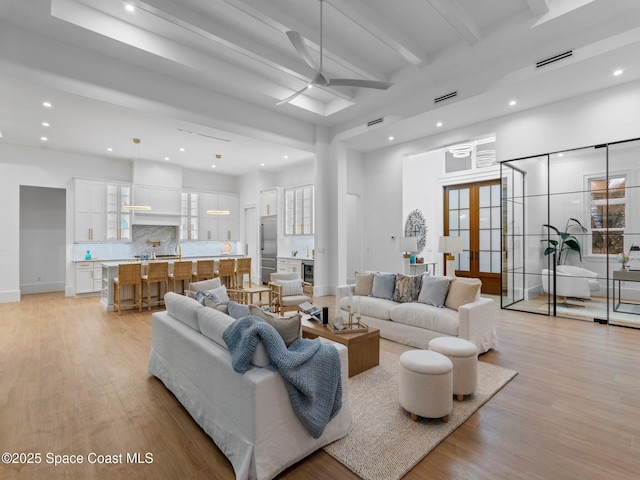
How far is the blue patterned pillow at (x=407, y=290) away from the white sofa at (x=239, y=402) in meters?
2.45

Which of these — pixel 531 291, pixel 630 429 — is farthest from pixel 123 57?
pixel 531 291

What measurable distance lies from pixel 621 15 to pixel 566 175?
236 cm

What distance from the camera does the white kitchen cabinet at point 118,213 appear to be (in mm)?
8641

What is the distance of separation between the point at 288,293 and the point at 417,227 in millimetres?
4405

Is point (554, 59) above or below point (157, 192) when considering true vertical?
above

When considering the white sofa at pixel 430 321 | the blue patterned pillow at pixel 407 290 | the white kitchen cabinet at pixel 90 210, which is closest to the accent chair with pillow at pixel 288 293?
the white sofa at pixel 430 321

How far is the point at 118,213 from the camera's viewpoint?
28.9 ft

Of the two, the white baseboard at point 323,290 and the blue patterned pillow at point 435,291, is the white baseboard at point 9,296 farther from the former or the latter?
the blue patterned pillow at point 435,291

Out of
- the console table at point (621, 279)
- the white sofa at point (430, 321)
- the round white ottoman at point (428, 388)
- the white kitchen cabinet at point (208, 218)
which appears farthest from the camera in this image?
the white kitchen cabinet at point (208, 218)

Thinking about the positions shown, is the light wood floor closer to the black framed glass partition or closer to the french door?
the black framed glass partition

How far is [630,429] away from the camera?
7.59 feet

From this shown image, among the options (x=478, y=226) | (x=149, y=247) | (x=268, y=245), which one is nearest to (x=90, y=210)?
(x=149, y=247)

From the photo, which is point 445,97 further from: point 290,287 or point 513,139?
point 290,287

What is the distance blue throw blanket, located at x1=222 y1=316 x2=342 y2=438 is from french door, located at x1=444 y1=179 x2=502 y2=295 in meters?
6.84
